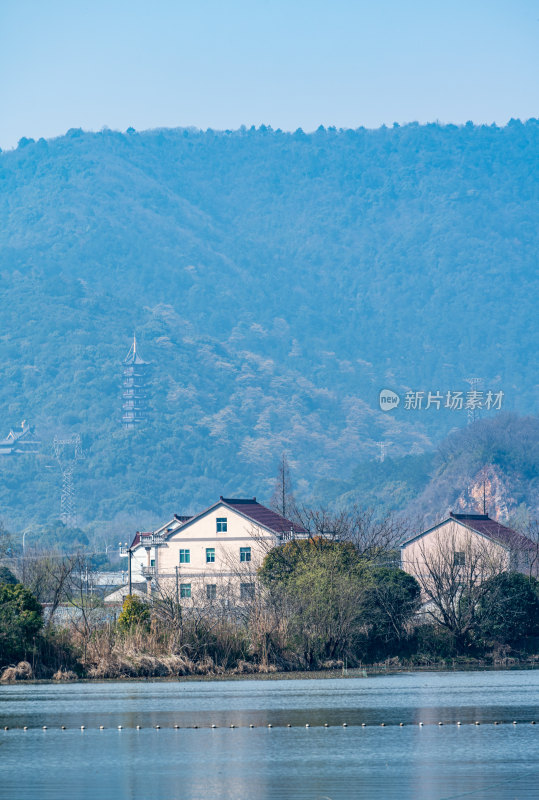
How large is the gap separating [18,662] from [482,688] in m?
17.0

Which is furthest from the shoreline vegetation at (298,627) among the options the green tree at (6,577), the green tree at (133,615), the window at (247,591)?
the green tree at (6,577)

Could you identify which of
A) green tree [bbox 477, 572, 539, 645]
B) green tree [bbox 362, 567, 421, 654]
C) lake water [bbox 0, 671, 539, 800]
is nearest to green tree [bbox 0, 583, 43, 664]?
lake water [bbox 0, 671, 539, 800]

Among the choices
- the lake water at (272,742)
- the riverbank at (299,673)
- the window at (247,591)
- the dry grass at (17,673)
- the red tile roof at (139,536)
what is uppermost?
the red tile roof at (139,536)

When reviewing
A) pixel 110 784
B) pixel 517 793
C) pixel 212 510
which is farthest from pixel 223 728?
pixel 212 510

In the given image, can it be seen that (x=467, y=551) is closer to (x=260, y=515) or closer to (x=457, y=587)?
(x=457, y=587)

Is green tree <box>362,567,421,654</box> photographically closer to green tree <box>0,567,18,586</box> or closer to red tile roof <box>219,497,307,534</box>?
red tile roof <box>219,497,307,534</box>

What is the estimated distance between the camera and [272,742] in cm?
3144

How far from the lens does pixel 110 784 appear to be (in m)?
26.1

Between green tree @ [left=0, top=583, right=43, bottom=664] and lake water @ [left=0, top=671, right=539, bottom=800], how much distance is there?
8.25 feet

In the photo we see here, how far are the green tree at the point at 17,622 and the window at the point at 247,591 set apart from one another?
1222 centimetres

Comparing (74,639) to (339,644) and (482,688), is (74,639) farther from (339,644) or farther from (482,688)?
(482,688)

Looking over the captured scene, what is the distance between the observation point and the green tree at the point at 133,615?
2052 inches

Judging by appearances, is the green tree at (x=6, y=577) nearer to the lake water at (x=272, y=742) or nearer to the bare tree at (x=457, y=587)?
the bare tree at (x=457, y=587)

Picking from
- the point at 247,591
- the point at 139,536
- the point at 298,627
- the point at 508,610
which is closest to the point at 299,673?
the point at 298,627
